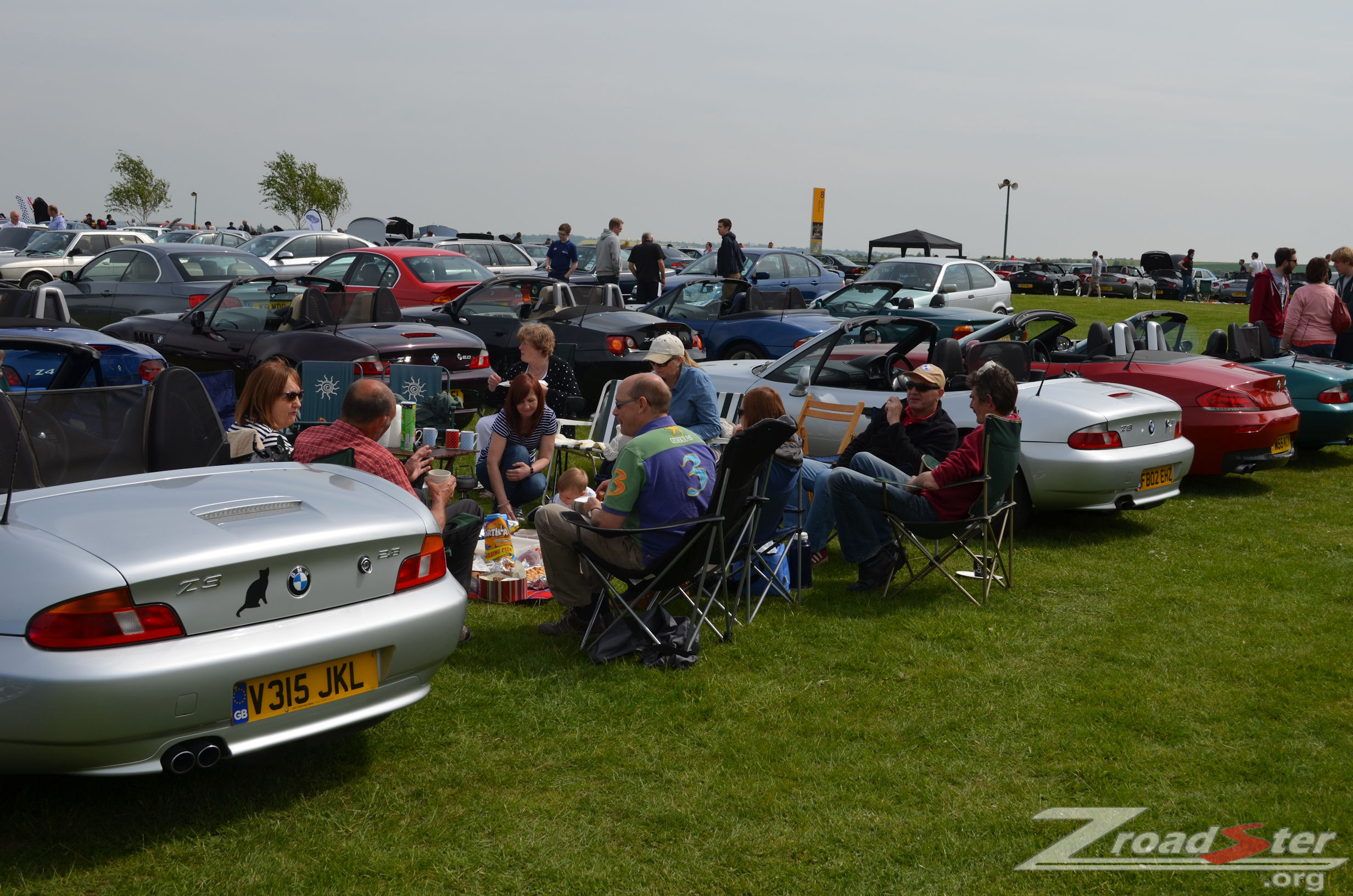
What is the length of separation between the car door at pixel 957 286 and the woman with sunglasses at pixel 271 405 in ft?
Answer: 43.7

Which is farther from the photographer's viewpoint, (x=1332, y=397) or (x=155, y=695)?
(x=1332, y=397)

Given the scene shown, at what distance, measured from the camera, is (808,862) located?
3.39 meters

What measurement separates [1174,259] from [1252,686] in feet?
191

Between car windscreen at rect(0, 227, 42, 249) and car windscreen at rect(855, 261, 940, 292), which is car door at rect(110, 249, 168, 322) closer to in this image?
car windscreen at rect(855, 261, 940, 292)

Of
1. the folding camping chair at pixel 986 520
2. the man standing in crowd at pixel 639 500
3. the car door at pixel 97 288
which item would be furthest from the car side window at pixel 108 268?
the folding camping chair at pixel 986 520

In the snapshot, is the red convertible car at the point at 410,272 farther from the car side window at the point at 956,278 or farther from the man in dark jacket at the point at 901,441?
the man in dark jacket at the point at 901,441

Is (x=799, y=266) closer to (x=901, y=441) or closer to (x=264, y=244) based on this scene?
(x=264, y=244)

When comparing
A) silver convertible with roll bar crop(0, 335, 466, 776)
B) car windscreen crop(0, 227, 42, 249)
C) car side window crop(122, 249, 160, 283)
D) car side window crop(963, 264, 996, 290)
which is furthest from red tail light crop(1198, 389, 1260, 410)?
car windscreen crop(0, 227, 42, 249)

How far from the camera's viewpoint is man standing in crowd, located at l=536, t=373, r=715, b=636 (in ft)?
16.4

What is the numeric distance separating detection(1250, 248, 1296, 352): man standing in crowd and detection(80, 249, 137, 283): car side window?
46.2 feet

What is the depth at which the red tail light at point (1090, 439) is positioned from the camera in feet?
23.6

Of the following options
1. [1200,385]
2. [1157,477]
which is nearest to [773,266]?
[1200,385]

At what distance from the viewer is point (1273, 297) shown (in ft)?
40.8

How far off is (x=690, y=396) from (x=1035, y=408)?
2.27 metres
